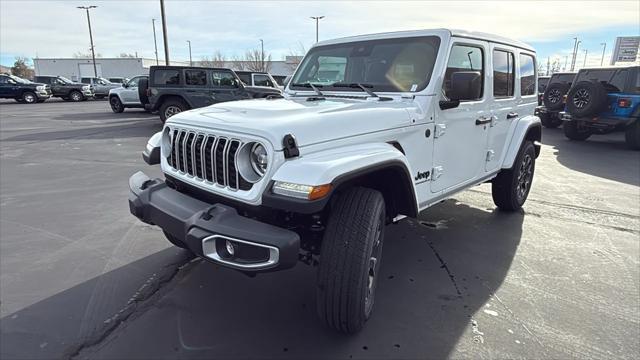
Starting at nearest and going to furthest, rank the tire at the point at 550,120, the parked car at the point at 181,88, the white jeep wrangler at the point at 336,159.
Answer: the white jeep wrangler at the point at 336,159
the parked car at the point at 181,88
the tire at the point at 550,120

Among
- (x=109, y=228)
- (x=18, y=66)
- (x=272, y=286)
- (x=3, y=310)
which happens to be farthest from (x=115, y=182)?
(x=18, y=66)

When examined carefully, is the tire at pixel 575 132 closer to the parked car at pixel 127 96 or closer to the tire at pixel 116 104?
the parked car at pixel 127 96

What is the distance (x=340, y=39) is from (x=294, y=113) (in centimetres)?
169

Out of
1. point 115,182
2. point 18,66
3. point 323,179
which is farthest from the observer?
point 18,66

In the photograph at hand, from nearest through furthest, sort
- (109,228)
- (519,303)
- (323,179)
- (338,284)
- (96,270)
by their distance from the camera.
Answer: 1. (323,179)
2. (338,284)
3. (519,303)
4. (96,270)
5. (109,228)

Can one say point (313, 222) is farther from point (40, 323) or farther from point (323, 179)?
point (40, 323)

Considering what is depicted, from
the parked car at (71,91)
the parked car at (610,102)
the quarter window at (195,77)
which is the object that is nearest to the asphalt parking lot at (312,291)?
the parked car at (610,102)

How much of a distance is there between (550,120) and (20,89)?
1182 inches

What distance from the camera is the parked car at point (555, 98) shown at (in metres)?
13.1

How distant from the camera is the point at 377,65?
3543mm

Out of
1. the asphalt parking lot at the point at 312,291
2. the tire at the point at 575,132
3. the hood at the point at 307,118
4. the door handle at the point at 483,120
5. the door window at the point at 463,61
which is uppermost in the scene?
the door window at the point at 463,61

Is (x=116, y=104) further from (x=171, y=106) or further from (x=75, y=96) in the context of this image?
(x=75, y=96)

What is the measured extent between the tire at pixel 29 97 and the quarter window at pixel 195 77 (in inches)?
785

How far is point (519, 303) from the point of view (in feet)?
9.95
